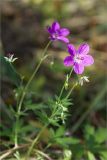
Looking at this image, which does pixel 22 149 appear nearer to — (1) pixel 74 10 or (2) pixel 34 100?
(2) pixel 34 100

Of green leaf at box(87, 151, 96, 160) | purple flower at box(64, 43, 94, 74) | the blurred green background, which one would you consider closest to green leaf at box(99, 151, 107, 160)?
green leaf at box(87, 151, 96, 160)

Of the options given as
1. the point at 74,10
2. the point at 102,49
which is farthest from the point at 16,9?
the point at 102,49

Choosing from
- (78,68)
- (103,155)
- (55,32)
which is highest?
(55,32)

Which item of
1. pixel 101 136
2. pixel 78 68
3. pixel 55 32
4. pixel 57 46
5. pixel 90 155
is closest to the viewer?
pixel 78 68

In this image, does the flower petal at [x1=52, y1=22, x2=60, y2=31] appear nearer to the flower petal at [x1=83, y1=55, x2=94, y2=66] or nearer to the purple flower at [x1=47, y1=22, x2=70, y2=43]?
the purple flower at [x1=47, y1=22, x2=70, y2=43]

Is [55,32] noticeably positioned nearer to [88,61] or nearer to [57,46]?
[88,61]

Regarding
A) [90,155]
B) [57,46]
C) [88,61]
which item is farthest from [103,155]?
[57,46]
